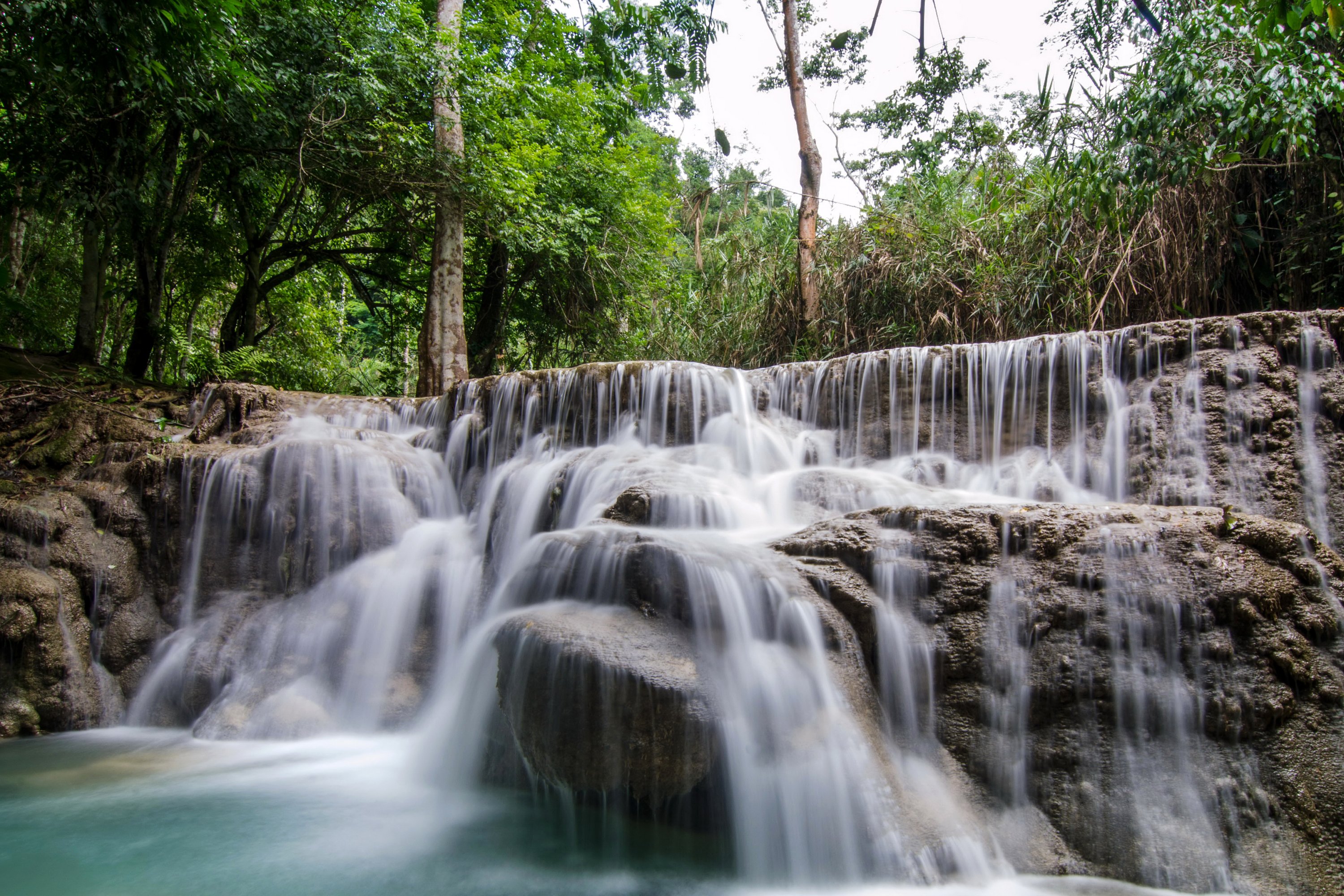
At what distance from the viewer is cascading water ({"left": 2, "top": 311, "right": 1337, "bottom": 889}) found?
2.98 m

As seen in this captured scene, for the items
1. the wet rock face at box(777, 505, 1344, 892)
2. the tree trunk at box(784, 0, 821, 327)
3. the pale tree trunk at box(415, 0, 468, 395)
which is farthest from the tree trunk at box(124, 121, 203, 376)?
the wet rock face at box(777, 505, 1344, 892)

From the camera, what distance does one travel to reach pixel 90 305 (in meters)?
8.34

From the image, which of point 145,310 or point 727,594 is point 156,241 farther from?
point 727,594

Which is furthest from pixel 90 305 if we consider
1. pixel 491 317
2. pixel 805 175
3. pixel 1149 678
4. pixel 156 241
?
pixel 1149 678

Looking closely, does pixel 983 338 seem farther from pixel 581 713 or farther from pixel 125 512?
pixel 125 512

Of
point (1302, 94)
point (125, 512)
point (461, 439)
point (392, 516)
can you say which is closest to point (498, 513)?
point (392, 516)

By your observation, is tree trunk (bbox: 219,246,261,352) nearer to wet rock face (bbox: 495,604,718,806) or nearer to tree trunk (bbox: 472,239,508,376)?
tree trunk (bbox: 472,239,508,376)

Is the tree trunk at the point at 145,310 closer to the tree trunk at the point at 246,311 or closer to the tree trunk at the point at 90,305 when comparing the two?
the tree trunk at the point at 90,305

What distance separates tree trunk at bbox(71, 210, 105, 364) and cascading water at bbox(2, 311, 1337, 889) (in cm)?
293

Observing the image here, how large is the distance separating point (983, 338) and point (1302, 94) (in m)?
3.60

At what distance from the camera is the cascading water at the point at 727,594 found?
298 centimetres

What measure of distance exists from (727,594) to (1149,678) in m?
1.81

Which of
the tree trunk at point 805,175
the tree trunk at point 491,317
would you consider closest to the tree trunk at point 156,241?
the tree trunk at point 491,317

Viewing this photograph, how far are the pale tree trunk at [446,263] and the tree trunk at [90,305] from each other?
3.51 metres
